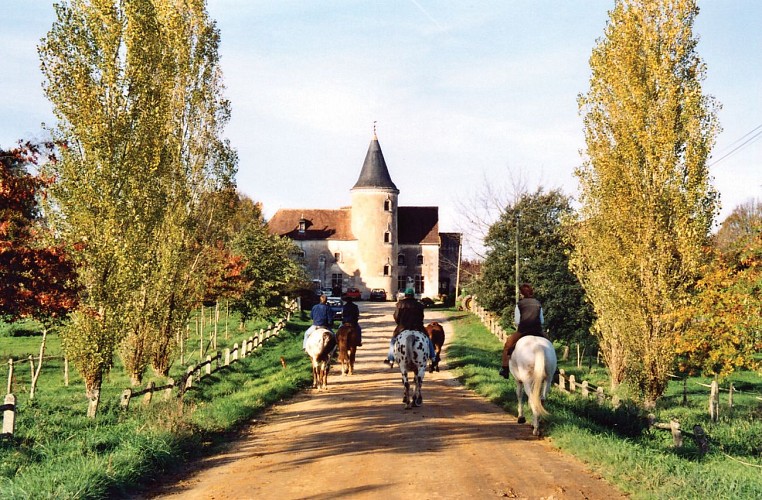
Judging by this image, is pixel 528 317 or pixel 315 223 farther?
pixel 315 223

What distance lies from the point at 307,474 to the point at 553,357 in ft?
16.7

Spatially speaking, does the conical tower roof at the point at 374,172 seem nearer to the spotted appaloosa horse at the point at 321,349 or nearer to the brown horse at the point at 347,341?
the brown horse at the point at 347,341

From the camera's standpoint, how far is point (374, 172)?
233 feet

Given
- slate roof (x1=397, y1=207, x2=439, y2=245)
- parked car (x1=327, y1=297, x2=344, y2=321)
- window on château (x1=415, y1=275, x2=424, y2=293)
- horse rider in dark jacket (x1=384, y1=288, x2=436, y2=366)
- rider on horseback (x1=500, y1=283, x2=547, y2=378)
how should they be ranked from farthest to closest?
slate roof (x1=397, y1=207, x2=439, y2=245), window on château (x1=415, y1=275, x2=424, y2=293), parked car (x1=327, y1=297, x2=344, y2=321), horse rider in dark jacket (x1=384, y1=288, x2=436, y2=366), rider on horseback (x1=500, y1=283, x2=547, y2=378)

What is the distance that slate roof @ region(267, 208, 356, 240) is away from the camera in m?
72.8

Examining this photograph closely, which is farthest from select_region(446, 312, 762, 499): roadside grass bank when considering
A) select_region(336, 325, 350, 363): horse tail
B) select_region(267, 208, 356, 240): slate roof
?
select_region(267, 208, 356, 240): slate roof

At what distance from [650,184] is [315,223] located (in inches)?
2248

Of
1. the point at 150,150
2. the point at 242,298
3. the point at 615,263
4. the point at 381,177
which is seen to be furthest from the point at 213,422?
the point at 381,177

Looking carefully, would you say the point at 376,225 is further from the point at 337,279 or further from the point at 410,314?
the point at 410,314

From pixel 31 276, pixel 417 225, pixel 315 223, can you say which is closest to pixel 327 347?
pixel 31 276

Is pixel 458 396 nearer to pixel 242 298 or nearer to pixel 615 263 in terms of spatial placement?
pixel 615 263

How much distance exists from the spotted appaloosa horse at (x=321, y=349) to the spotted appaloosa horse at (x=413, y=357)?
3.47 metres

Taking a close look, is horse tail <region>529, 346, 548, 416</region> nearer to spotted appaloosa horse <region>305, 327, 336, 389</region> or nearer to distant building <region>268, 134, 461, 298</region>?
spotted appaloosa horse <region>305, 327, 336, 389</region>

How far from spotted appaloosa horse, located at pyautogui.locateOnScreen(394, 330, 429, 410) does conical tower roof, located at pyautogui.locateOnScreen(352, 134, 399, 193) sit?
186 ft
